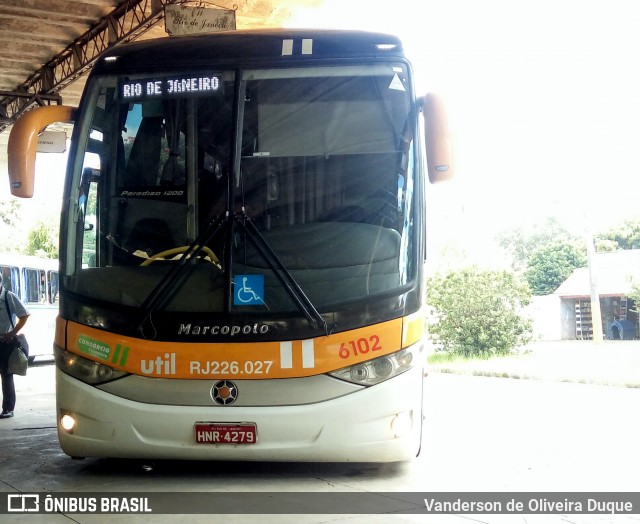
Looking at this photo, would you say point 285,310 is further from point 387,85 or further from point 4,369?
point 4,369

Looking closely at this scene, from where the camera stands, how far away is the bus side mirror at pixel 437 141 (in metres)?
6.06

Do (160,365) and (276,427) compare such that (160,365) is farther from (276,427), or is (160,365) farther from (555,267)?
(555,267)

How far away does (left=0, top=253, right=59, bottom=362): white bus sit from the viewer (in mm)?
21641

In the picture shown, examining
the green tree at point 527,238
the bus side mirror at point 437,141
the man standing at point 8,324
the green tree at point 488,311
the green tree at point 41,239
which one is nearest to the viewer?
the bus side mirror at point 437,141

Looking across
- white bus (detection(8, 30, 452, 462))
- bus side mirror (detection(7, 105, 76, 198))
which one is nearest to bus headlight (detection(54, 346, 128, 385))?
white bus (detection(8, 30, 452, 462))

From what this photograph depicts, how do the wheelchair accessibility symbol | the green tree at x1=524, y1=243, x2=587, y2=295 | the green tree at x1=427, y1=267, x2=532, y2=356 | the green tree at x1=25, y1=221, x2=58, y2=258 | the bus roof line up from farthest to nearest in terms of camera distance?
1. the green tree at x1=25, y1=221, x2=58, y2=258
2. the green tree at x1=524, y1=243, x2=587, y2=295
3. the green tree at x1=427, y1=267, x2=532, y2=356
4. the bus roof
5. the wheelchair accessibility symbol

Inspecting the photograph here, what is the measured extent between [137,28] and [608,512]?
40.4 ft

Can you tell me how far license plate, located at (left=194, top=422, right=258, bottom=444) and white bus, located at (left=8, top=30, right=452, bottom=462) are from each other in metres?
0.01

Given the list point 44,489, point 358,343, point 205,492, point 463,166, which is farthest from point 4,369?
point 463,166

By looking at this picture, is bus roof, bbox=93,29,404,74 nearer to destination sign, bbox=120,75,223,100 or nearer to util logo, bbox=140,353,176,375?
destination sign, bbox=120,75,223,100

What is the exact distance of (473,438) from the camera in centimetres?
806

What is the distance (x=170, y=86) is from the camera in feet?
20.8

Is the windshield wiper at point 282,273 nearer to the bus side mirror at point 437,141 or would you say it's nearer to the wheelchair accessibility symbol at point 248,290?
the wheelchair accessibility symbol at point 248,290

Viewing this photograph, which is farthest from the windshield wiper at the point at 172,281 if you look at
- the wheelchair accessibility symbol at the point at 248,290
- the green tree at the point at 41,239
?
the green tree at the point at 41,239
